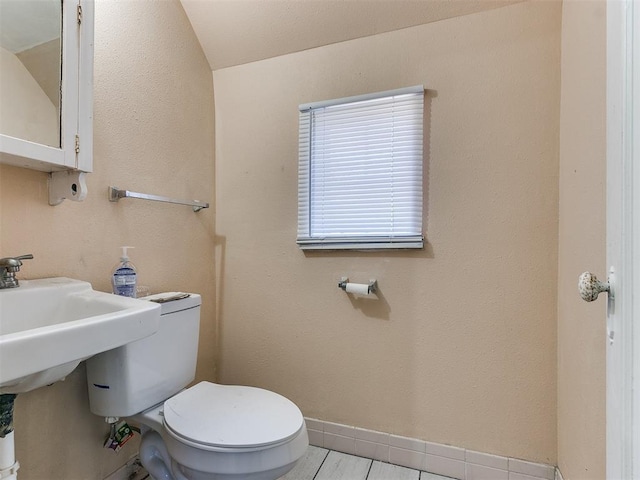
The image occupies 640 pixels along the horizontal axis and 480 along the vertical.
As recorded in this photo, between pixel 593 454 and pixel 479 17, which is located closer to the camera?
pixel 593 454

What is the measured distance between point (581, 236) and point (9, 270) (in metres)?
1.65

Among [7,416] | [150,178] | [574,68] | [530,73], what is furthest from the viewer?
[150,178]

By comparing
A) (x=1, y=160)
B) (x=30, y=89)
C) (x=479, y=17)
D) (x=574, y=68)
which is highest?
(x=479, y=17)

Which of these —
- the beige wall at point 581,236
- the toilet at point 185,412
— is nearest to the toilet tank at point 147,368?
the toilet at point 185,412

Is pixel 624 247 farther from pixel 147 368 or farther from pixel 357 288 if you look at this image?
pixel 147 368

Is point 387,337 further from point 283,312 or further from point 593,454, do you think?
point 593,454

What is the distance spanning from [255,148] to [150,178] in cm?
53

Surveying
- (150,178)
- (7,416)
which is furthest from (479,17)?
(7,416)

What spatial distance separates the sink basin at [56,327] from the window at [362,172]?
0.87 meters

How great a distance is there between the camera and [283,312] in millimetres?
1645

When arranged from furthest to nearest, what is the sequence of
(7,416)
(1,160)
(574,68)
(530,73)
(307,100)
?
(307,100), (530,73), (574,68), (1,160), (7,416)

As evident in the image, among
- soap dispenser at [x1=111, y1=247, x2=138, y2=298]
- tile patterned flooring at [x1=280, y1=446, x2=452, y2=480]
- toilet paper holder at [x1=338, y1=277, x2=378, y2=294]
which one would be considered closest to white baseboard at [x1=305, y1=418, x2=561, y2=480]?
tile patterned flooring at [x1=280, y1=446, x2=452, y2=480]

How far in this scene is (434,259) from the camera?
4.63 feet

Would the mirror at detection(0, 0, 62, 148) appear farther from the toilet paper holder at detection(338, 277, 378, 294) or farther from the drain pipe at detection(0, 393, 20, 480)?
the toilet paper holder at detection(338, 277, 378, 294)
